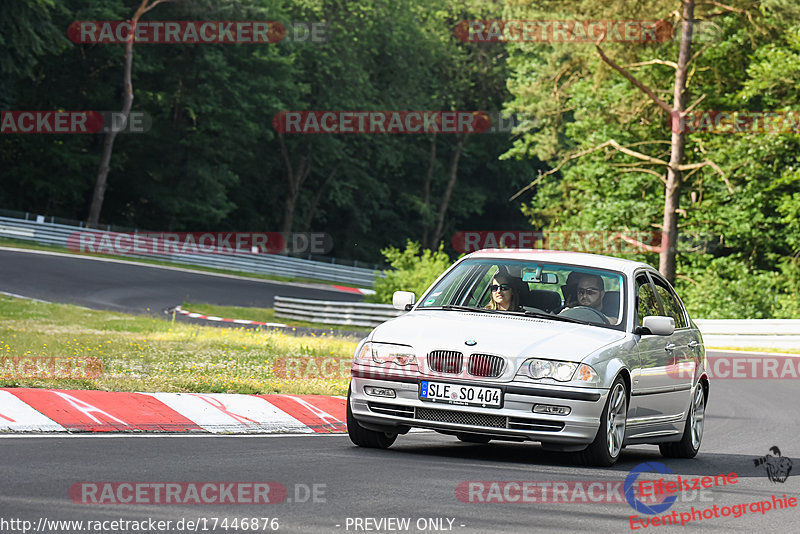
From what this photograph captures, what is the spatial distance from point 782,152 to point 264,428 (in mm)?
29758

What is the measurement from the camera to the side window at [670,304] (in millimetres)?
11430

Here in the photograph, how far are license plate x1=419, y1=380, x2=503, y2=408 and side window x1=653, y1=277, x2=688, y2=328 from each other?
3.03 metres

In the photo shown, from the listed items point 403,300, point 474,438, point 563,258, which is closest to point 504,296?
point 563,258

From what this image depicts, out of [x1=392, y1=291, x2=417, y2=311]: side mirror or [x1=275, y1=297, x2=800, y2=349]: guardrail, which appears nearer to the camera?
[x1=392, y1=291, x2=417, y2=311]: side mirror

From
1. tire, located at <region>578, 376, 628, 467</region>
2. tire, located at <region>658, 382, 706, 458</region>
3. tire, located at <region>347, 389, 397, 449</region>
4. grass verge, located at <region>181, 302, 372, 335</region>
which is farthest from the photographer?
grass verge, located at <region>181, 302, 372, 335</region>

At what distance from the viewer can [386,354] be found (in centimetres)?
929

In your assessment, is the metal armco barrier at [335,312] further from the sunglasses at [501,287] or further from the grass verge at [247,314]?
the sunglasses at [501,287]

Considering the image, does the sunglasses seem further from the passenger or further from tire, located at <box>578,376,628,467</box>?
tire, located at <box>578,376,628,467</box>

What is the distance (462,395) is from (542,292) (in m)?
1.81

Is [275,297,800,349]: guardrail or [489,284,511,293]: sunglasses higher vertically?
[489,284,511,293]: sunglasses

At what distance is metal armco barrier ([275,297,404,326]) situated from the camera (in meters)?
33.3

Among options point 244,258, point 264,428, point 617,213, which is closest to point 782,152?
point 617,213

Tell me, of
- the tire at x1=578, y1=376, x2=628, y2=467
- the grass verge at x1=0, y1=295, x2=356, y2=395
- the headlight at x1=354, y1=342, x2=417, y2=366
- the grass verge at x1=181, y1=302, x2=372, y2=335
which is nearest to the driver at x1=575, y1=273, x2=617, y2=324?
the tire at x1=578, y1=376, x2=628, y2=467

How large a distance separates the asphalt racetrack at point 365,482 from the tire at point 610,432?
0.10 m
